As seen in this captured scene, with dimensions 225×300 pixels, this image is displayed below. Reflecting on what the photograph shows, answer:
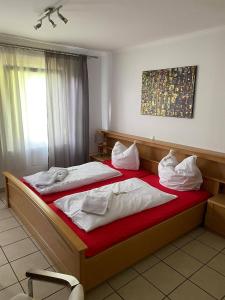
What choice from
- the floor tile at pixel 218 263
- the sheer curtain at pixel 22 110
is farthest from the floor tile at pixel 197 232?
the sheer curtain at pixel 22 110

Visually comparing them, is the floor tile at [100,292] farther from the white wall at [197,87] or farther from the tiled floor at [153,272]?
the white wall at [197,87]

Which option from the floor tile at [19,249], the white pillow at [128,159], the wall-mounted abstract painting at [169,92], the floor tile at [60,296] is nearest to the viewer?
the floor tile at [60,296]

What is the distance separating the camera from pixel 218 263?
219 centimetres

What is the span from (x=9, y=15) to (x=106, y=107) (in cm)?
234

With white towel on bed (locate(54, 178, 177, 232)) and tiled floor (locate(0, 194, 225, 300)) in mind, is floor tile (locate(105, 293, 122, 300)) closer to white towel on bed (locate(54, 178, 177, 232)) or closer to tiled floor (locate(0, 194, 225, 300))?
tiled floor (locate(0, 194, 225, 300))

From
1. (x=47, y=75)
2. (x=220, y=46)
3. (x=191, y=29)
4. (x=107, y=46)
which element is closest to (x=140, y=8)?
(x=191, y=29)

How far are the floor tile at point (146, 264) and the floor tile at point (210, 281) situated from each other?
0.37m

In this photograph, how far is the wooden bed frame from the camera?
180 cm

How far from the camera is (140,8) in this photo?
2131mm

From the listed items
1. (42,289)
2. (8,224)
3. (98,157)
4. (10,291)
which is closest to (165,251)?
(42,289)

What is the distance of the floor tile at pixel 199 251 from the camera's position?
2.27 meters

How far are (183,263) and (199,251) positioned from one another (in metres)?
0.28

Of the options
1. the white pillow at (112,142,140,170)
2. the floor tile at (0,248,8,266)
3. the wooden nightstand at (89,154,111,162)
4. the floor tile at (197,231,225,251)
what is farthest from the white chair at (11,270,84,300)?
the wooden nightstand at (89,154,111,162)

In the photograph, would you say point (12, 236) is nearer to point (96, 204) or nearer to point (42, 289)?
point (42, 289)
